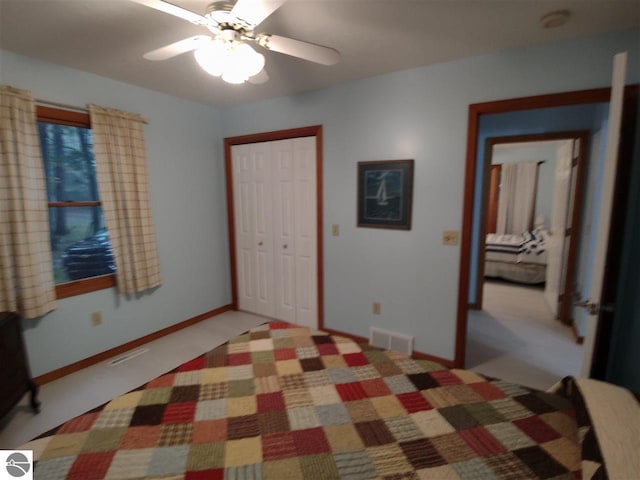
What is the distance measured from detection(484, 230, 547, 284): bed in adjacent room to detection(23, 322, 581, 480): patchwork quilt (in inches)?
151

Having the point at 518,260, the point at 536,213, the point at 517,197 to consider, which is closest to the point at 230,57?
the point at 518,260

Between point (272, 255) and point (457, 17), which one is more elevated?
point (457, 17)

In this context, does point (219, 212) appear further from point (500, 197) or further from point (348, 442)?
point (500, 197)

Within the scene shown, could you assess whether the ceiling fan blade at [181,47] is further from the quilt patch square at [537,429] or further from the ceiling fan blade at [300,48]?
the quilt patch square at [537,429]

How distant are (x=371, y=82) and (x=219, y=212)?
2.22 m

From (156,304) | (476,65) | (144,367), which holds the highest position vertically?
(476,65)

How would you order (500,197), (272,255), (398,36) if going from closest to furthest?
(398,36), (272,255), (500,197)

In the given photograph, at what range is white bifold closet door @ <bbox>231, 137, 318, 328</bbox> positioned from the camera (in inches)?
120

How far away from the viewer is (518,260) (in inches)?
184

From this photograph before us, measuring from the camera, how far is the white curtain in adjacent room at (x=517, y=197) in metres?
5.98

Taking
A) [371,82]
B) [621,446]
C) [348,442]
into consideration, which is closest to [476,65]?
[371,82]

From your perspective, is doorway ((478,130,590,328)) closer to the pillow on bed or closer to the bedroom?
the bedroom

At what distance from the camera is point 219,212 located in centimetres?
359

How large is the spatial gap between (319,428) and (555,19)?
236 centimetres
